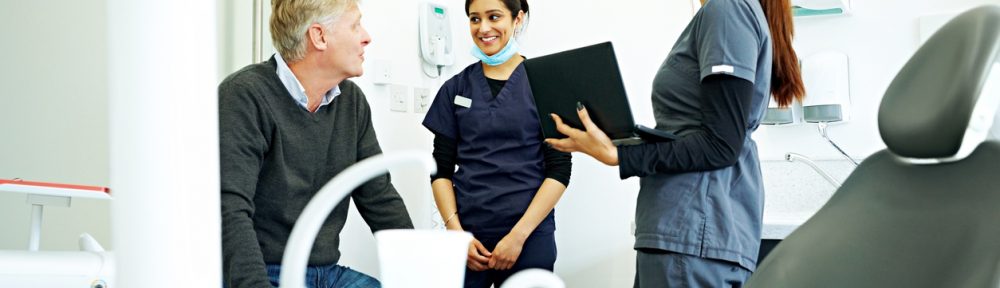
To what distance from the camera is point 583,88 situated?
149 cm

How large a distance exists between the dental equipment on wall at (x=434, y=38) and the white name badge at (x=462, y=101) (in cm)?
60

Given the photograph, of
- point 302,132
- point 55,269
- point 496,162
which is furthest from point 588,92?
point 496,162

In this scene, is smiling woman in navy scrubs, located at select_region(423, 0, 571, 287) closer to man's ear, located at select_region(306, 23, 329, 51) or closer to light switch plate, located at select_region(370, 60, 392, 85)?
light switch plate, located at select_region(370, 60, 392, 85)

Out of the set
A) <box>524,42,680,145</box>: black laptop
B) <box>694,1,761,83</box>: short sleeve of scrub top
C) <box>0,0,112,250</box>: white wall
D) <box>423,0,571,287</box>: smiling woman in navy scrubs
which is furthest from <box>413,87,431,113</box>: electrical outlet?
<box>694,1,761,83</box>: short sleeve of scrub top

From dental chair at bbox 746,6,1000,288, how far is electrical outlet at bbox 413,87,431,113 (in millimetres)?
2063

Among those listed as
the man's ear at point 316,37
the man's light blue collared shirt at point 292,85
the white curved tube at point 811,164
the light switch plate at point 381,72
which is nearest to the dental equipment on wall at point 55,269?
the man's light blue collared shirt at point 292,85

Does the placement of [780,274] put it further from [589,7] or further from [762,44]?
[589,7]

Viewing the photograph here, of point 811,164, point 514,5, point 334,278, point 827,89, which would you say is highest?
point 514,5

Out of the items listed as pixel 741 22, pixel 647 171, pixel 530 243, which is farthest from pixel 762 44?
pixel 530 243

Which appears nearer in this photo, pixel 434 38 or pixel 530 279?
pixel 530 279

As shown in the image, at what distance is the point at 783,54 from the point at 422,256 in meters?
1.29

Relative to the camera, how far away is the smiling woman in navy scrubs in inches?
93.6

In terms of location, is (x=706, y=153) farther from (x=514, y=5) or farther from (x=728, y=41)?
(x=514, y=5)

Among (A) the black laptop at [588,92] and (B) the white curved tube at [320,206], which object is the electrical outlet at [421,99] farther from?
(B) the white curved tube at [320,206]
